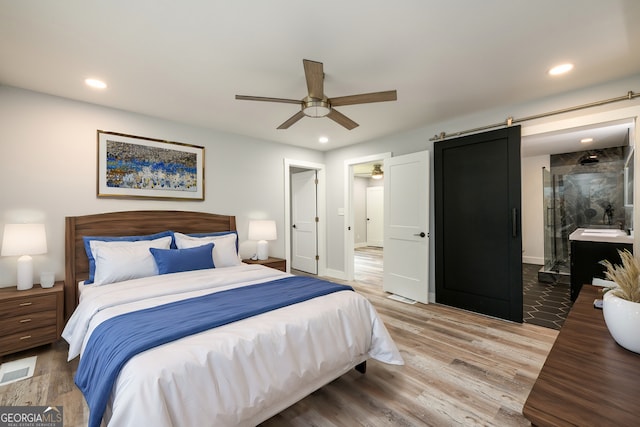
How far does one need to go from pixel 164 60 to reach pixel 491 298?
412 cm

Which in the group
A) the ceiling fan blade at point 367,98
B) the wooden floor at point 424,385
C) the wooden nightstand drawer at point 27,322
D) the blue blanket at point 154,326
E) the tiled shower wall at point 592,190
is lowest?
the wooden floor at point 424,385

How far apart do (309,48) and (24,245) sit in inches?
118

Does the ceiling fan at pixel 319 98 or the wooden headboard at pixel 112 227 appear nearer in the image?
the ceiling fan at pixel 319 98

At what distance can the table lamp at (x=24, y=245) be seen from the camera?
2473 millimetres

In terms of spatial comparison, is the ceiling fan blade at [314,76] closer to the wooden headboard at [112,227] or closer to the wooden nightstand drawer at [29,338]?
the wooden headboard at [112,227]

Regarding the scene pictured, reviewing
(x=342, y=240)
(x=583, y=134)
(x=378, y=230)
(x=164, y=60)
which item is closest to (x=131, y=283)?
(x=164, y=60)

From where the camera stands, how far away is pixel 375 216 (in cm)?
929

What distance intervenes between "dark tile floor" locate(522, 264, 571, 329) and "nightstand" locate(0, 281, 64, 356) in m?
4.83

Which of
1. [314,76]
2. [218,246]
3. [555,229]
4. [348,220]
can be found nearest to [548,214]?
[555,229]

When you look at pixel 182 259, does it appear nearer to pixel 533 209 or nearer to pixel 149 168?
pixel 149 168

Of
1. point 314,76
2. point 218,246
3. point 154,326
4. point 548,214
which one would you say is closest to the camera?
point 154,326

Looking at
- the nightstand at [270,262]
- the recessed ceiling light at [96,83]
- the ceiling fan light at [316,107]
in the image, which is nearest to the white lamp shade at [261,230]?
the nightstand at [270,262]

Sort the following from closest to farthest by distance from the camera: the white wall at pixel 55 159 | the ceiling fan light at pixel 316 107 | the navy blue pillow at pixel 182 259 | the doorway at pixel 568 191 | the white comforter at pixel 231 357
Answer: the white comforter at pixel 231 357 < the ceiling fan light at pixel 316 107 < the white wall at pixel 55 159 < the navy blue pillow at pixel 182 259 < the doorway at pixel 568 191

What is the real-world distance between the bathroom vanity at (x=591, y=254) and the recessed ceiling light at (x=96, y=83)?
5559 mm
